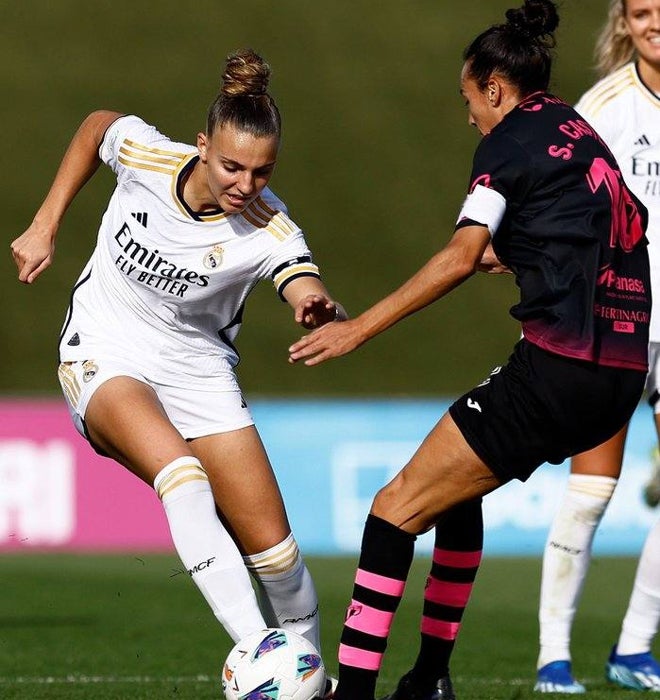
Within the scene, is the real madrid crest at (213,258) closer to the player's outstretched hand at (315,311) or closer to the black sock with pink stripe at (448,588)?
the player's outstretched hand at (315,311)

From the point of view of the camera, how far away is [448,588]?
5086mm

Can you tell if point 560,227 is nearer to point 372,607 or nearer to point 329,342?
point 329,342

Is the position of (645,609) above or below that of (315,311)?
below

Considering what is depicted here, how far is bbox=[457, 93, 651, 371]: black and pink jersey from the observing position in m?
4.43

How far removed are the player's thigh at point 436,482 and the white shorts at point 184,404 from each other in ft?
3.24

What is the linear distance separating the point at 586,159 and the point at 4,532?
27.4 feet

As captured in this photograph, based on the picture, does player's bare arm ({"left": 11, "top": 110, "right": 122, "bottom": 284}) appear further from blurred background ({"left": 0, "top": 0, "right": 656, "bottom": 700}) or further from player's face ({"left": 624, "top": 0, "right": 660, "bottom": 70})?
player's face ({"left": 624, "top": 0, "right": 660, "bottom": 70})

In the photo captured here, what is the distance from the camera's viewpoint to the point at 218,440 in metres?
5.36

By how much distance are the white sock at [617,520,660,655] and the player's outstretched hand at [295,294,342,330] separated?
2.11m

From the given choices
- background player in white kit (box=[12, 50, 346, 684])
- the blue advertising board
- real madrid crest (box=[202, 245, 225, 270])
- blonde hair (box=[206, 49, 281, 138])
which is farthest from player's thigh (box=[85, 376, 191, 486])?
the blue advertising board

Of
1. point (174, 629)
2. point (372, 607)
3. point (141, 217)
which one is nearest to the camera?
point (372, 607)

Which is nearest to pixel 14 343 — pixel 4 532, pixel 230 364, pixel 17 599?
pixel 4 532

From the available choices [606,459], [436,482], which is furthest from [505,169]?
[606,459]

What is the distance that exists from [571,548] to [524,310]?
1880mm
